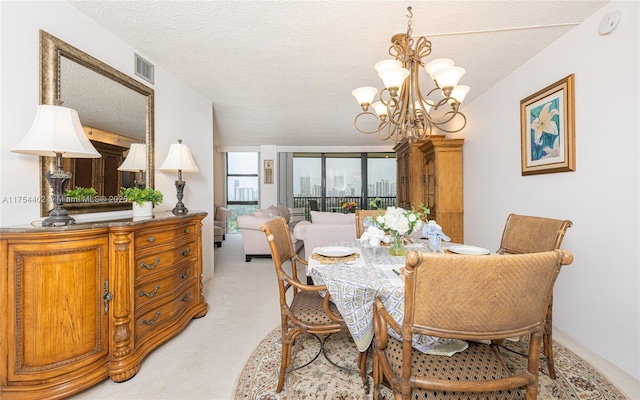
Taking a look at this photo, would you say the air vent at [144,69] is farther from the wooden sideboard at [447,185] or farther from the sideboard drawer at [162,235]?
the wooden sideboard at [447,185]

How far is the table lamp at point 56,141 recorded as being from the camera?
1421 mm

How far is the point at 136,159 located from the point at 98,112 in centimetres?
48

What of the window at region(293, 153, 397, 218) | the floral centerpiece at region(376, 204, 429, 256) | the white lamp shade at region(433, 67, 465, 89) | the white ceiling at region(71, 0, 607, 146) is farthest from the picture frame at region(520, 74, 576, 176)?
the window at region(293, 153, 397, 218)

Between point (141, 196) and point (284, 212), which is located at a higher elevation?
point (141, 196)

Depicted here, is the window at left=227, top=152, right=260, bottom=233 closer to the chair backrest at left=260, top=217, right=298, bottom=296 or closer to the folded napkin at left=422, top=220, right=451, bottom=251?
the chair backrest at left=260, top=217, right=298, bottom=296

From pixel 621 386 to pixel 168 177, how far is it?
149 inches

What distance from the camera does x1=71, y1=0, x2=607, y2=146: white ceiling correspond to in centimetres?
181

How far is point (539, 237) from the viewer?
1627 millimetres

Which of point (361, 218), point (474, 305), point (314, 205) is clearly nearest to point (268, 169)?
point (314, 205)

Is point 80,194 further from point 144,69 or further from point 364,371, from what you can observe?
point 364,371

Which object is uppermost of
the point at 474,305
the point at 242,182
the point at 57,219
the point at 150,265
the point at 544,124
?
the point at 544,124

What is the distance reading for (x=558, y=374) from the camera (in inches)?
66.5

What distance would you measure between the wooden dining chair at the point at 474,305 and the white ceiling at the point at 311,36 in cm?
171

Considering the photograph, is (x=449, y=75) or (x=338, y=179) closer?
(x=449, y=75)
